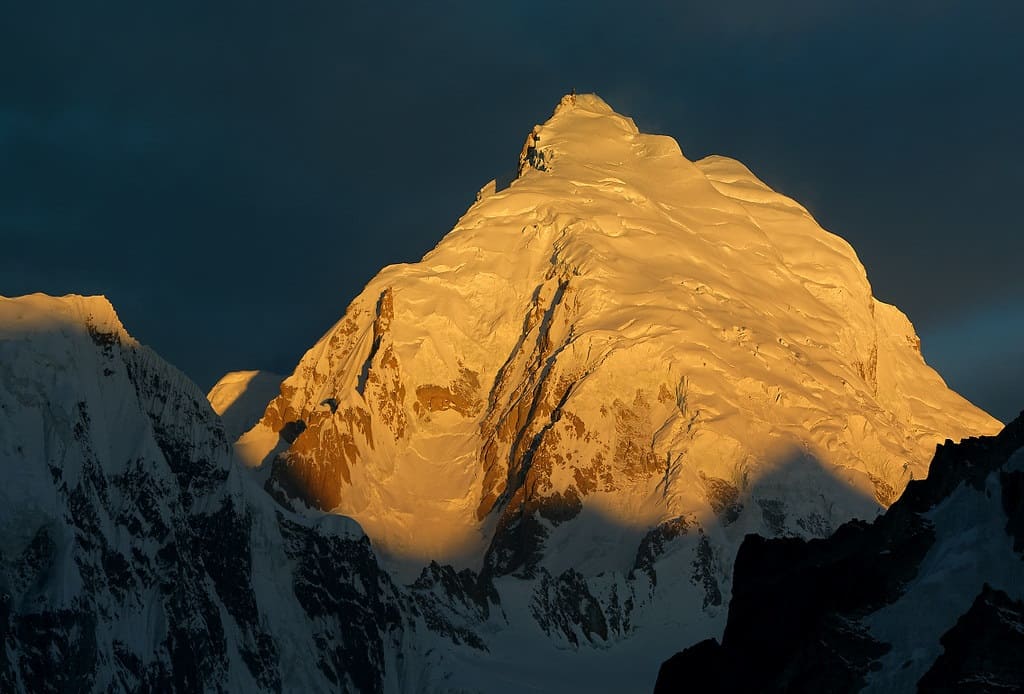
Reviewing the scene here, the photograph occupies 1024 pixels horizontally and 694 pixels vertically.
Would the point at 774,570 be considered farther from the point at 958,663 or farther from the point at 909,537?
→ the point at 958,663

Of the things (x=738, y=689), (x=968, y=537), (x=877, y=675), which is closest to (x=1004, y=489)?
(x=968, y=537)

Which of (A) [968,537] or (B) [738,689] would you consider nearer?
(A) [968,537]

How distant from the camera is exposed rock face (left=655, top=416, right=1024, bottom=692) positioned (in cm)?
9469

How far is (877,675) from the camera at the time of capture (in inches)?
3875

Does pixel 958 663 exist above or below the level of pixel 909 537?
below

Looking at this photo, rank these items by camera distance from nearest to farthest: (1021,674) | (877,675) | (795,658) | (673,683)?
(1021,674)
(877,675)
(795,658)
(673,683)

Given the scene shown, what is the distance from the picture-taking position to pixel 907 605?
3971 inches

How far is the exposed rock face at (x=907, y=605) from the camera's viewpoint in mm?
94688

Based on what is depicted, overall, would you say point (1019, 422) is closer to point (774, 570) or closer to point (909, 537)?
point (909, 537)

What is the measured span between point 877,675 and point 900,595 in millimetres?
4785

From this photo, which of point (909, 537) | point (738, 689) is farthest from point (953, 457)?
point (738, 689)

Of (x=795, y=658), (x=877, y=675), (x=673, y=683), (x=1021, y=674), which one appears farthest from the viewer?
(x=673, y=683)

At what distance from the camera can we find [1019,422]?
103938 mm

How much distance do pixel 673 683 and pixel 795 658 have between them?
40.9 ft
